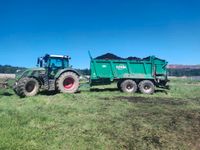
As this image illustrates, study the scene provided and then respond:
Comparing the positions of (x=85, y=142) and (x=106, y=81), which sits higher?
(x=106, y=81)

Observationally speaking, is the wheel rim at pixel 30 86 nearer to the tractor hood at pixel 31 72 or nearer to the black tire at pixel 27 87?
the black tire at pixel 27 87

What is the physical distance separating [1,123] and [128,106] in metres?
6.16

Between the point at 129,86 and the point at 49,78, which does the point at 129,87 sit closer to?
the point at 129,86

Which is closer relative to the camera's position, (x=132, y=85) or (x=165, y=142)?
(x=165, y=142)

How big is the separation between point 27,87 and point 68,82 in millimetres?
2792

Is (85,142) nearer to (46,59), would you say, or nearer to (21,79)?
(21,79)

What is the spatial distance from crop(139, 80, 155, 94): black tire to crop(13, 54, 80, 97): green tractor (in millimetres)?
4743

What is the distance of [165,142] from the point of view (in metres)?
8.42

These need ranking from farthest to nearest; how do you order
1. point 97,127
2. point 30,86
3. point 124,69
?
point 124,69 → point 30,86 → point 97,127

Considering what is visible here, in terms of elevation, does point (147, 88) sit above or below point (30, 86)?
below

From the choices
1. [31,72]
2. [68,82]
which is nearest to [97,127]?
[31,72]

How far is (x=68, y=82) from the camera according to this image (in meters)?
18.6

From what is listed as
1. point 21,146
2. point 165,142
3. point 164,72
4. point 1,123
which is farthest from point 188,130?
point 164,72

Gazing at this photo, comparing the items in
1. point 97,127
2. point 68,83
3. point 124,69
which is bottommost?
point 97,127
